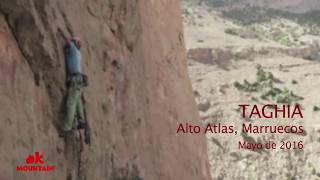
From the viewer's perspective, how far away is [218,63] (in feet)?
141

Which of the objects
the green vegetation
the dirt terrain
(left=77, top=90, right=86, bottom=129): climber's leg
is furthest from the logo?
the green vegetation

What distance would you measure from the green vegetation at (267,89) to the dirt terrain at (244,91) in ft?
0.79

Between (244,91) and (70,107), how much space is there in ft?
103

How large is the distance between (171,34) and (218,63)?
30.0 m

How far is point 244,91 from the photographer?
124 ft

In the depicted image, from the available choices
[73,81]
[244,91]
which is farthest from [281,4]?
[73,81]

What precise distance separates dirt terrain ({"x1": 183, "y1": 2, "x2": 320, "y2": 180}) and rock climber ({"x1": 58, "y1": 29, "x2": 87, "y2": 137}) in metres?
23.1

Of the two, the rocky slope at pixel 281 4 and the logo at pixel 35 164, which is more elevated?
the rocky slope at pixel 281 4

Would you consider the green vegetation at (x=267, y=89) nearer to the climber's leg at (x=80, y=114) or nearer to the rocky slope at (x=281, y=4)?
the climber's leg at (x=80, y=114)

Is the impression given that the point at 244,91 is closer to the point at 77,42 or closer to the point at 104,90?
the point at 104,90

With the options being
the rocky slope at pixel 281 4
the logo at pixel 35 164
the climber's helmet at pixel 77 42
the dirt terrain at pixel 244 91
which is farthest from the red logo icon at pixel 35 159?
the rocky slope at pixel 281 4

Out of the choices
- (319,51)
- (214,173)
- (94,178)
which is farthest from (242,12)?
(94,178)

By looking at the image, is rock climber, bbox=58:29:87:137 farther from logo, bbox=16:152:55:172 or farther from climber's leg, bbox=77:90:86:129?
logo, bbox=16:152:55:172

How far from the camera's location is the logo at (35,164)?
19.9 feet
